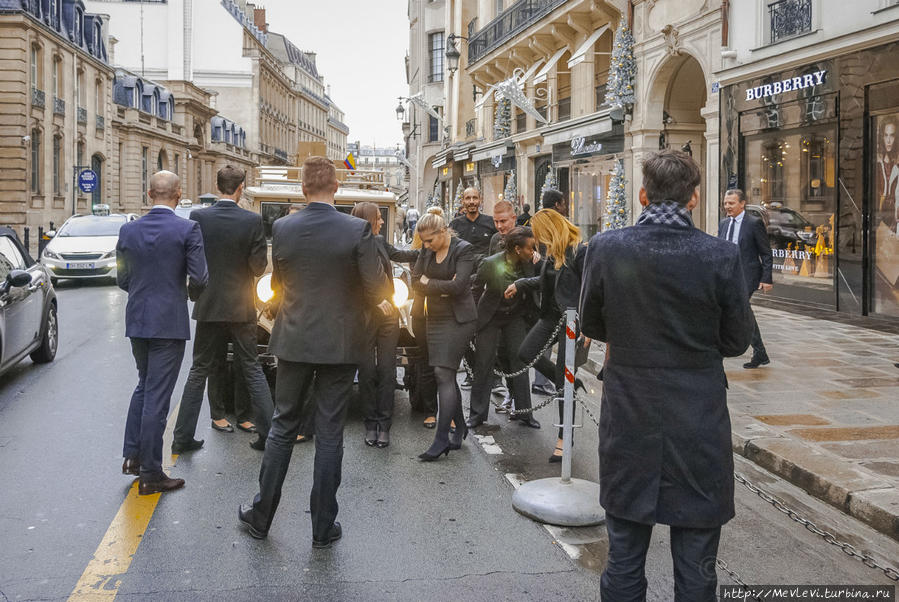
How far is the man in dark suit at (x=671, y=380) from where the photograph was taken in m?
3.18

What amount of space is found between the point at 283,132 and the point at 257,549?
101432mm

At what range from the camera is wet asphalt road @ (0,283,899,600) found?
411 centimetres

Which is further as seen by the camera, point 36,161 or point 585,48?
point 36,161

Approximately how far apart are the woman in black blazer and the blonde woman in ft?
1.73

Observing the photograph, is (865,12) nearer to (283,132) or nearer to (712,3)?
(712,3)

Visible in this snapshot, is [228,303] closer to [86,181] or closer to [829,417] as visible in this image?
[829,417]

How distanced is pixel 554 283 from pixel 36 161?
3752cm

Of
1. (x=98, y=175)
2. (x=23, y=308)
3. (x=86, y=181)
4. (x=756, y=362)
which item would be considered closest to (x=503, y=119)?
(x=86, y=181)

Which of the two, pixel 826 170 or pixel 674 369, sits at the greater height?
pixel 826 170

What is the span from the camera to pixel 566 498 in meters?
5.21

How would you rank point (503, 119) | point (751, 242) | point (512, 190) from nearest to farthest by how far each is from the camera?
point (751, 242), point (512, 190), point (503, 119)

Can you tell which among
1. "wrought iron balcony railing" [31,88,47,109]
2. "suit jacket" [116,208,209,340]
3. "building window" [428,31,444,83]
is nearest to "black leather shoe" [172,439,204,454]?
A: "suit jacket" [116,208,209,340]

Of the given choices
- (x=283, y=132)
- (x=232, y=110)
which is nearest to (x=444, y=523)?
(x=232, y=110)

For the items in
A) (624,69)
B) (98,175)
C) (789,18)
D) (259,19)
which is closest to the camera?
(789,18)
